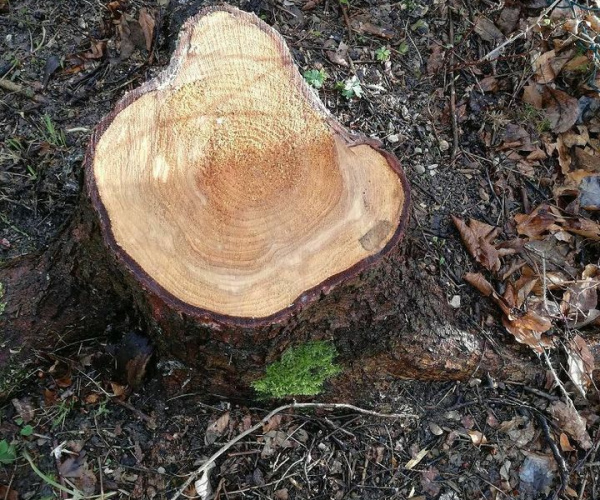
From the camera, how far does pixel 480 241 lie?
271cm

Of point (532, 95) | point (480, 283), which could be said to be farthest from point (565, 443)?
point (532, 95)

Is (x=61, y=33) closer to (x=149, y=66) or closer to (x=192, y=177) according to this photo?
(x=149, y=66)

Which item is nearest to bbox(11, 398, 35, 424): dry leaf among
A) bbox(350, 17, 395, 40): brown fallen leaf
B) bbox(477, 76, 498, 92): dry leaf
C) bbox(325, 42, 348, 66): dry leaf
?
bbox(325, 42, 348, 66): dry leaf

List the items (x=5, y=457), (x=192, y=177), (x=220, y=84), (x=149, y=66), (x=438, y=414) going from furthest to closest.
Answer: (x=149, y=66) < (x=438, y=414) < (x=5, y=457) < (x=220, y=84) < (x=192, y=177)

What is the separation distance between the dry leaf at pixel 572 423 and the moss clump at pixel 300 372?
1080 millimetres

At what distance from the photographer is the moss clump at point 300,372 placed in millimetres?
2135

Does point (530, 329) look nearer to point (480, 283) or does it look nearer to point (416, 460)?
point (480, 283)

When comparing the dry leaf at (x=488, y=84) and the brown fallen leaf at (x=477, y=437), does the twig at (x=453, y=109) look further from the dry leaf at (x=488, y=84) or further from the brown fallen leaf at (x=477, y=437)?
the brown fallen leaf at (x=477, y=437)

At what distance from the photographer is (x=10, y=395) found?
223 cm

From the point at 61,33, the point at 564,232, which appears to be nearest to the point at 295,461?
the point at 564,232

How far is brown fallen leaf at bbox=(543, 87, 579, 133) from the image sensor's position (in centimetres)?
312

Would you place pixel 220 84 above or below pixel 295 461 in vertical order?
above

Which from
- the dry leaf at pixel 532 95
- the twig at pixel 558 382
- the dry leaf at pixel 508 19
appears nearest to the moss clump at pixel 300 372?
the twig at pixel 558 382

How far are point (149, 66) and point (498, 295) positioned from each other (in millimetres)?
2045
